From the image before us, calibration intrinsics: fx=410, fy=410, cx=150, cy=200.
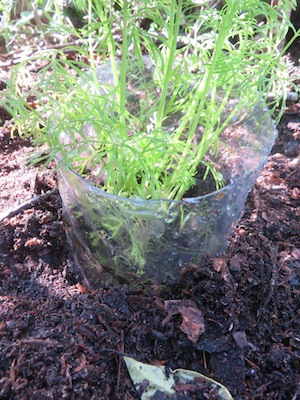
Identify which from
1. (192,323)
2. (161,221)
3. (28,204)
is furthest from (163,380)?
(28,204)

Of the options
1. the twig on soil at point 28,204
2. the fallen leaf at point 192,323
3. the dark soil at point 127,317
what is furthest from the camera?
the twig on soil at point 28,204

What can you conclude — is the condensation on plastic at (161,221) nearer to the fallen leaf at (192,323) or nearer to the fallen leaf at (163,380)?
the fallen leaf at (192,323)

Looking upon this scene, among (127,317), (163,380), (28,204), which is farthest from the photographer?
(28,204)

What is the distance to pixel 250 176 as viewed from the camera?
3.56ft

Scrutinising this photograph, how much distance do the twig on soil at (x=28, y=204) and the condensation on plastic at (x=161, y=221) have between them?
0.15 m

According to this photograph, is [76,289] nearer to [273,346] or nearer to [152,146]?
[152,146]

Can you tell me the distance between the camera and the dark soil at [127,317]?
0.98 m

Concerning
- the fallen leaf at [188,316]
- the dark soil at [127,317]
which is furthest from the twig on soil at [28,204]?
the fallen leaf at [188,316]

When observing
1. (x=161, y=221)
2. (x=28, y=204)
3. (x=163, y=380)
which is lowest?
(x=163, y=380)

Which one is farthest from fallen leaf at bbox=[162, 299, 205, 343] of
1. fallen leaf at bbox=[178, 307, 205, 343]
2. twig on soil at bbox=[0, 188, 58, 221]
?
twig on soil at bbox=[0, 188, 58, 221]

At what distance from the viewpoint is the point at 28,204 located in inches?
53.8

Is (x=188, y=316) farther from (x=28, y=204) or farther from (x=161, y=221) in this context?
(x=28, y=204)

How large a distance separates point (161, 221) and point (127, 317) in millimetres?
291

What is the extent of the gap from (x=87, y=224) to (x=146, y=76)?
0.57 m
